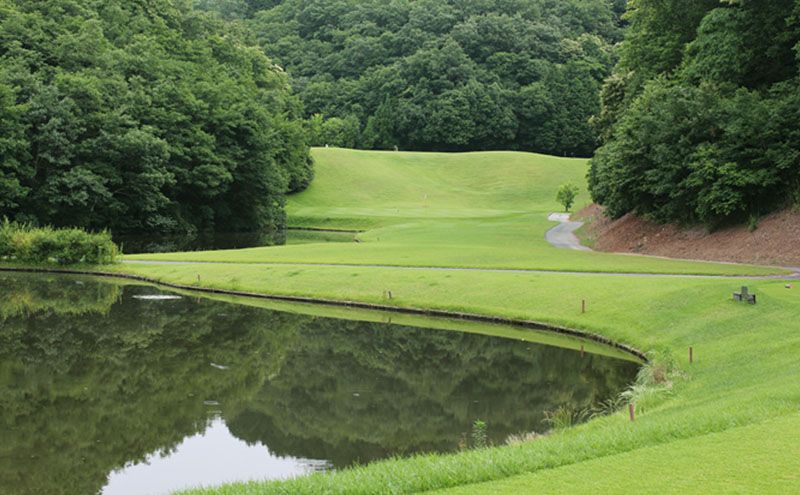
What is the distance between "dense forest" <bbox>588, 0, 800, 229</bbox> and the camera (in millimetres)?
35281

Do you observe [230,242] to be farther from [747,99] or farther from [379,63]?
[379,63]

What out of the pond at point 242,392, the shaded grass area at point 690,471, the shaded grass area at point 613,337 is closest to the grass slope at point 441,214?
the shaded grass area at point 613,337

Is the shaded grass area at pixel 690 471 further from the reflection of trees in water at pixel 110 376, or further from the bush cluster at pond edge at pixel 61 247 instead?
the bush cluster at pond edge at pixel 61 247

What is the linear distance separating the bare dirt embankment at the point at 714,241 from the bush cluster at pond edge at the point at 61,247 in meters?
30.8

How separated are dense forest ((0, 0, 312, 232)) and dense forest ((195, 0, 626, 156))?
44.8 metres

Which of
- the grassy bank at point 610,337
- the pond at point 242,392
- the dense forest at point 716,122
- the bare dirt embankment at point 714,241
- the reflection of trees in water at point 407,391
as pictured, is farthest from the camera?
the dense forest at point 716,122

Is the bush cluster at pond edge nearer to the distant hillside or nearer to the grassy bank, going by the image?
the grassy bank

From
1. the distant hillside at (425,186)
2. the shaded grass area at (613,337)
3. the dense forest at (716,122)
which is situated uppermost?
the dense forest at (716,122)

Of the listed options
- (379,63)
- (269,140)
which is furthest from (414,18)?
(269,140)

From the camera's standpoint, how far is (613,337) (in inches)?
864

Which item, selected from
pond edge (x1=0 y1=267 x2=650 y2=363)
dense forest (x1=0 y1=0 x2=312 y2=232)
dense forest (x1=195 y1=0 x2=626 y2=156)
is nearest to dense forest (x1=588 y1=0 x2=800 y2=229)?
pond edge (x1=0 y1=267 x2=650 y2=363)

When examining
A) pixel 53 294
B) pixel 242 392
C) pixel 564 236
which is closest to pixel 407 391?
pixel 242 392

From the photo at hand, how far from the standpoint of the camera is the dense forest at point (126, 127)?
185 ft

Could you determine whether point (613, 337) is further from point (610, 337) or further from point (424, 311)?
point (424, 311)
